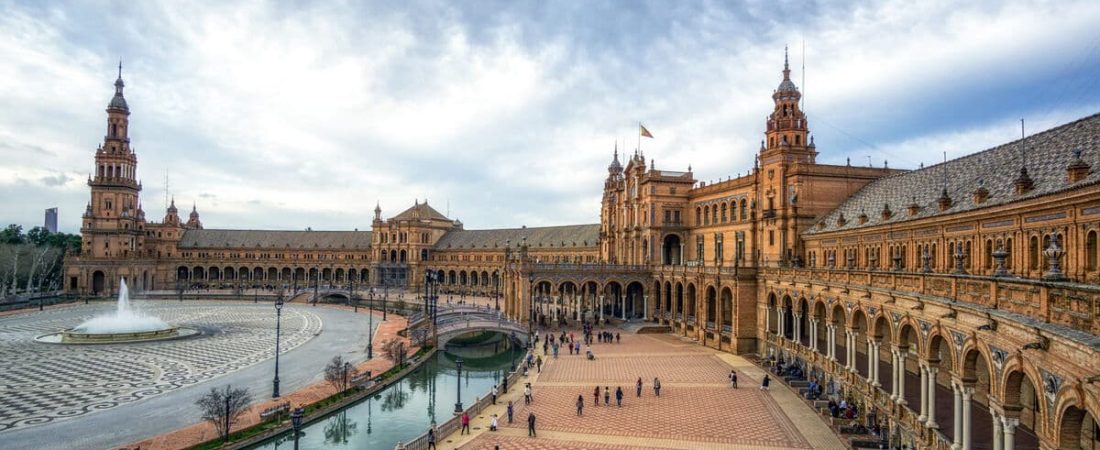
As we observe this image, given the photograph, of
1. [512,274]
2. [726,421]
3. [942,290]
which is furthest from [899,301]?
[512,274]

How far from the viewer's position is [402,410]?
4088 cm

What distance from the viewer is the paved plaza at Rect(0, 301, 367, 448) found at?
33.1 m

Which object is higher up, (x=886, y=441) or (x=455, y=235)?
(x=455, y=235)

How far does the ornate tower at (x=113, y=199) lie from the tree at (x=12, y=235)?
526 inches

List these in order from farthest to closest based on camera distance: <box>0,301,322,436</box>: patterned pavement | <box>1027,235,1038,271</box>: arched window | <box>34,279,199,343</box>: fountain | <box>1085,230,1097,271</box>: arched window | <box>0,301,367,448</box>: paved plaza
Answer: <box>34,279,199,343</box>: fountain < <box>0,301,322,436</box>: patterned pavement < <box>0,301,367,448</box>: paved plaza < <box>1027,235,1038,271</box>: arched window < <box>1085,230,1097,271</box>: arched window

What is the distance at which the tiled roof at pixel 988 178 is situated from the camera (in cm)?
2730

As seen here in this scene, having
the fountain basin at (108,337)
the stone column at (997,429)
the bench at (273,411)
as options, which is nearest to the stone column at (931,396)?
the stone column at (997,429)

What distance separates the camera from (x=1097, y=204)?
2266cm

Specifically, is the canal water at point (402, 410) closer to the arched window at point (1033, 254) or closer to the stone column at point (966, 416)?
the stone column at point (966, 416)

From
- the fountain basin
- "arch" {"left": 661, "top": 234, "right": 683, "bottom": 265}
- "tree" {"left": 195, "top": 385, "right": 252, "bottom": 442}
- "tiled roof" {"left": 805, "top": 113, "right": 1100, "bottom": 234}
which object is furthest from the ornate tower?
"tiled roof" {"left": 805, "top": 113, "right": 1100, "bottom": 234}

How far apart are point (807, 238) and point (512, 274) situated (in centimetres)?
3349

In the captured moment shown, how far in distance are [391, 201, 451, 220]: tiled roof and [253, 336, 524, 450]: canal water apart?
236 feet

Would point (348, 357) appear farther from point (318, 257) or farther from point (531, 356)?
point (318, 257)

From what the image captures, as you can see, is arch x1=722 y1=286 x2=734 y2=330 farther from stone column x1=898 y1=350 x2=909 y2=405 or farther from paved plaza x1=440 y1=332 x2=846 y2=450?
stone column x1=898 y1=350 x2=909 y2=405
